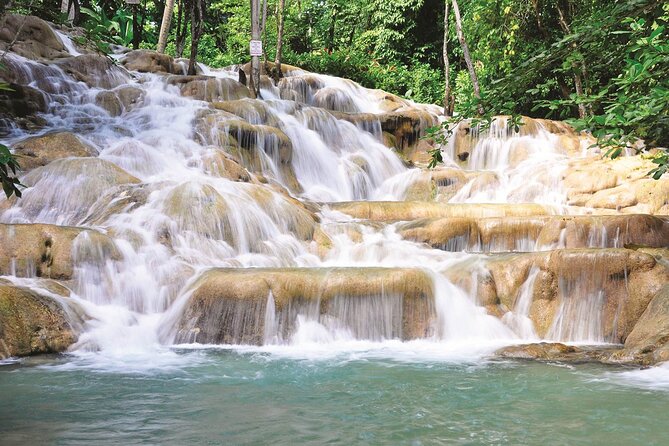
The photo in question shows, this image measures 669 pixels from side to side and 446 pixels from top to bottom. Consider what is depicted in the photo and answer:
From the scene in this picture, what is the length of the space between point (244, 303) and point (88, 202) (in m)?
4.15

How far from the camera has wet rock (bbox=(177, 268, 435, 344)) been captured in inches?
297

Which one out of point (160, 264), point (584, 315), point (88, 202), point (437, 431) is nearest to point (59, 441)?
point (437, 431)

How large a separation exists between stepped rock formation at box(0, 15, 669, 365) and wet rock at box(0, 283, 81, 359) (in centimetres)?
2

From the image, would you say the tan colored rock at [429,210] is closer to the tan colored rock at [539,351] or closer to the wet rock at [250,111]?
the wet rock at [250,111]

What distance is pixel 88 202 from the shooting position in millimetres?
10250

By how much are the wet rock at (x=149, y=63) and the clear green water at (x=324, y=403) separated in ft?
43.3

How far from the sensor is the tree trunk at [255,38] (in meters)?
16.6

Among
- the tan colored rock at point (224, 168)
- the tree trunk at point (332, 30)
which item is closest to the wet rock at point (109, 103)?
the tan colored rock at point (224, 168)

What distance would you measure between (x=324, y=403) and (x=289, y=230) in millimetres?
5804

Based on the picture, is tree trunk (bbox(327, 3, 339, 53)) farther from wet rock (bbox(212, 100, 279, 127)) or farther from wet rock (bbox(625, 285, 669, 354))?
wet rock (bbox(625, 285, 669, 354))

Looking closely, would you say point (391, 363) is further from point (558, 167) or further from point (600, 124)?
point (558, 167)

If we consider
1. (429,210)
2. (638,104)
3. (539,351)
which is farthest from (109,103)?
(638,104)

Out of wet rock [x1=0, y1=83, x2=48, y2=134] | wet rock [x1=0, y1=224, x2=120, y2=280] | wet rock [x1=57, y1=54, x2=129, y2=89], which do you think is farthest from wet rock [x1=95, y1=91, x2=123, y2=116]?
wet rock [x1=0, y1=224, x2=120, y2=280]

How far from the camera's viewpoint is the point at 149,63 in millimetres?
18406
